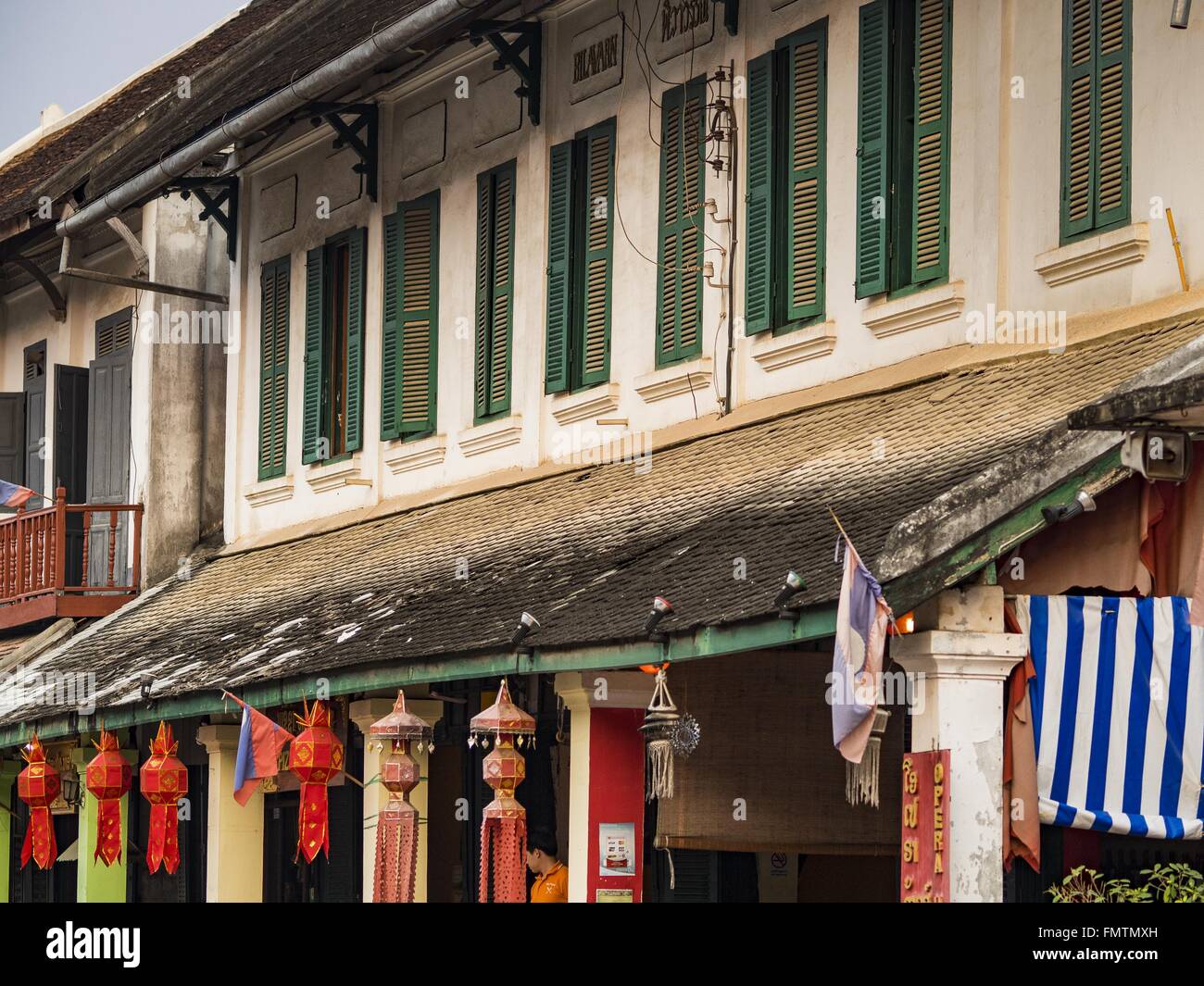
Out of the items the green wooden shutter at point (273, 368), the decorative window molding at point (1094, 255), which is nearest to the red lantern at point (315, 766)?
the green wooden shutter at point (273, 368)

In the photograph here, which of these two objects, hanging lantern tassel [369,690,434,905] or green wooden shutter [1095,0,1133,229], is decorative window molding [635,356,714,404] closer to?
hanging lantern tassel [369,690,434,905]

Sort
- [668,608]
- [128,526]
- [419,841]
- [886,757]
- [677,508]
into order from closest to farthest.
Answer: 1. [668,608]
2. [886,757]
3. [677,508]
4. [419,841]
5. [128,526]

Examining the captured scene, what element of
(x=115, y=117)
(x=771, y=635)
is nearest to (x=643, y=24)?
(x=771, y=635)

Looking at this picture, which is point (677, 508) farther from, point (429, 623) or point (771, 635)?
point (771, 635)

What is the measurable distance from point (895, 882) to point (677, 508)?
94.4 inches

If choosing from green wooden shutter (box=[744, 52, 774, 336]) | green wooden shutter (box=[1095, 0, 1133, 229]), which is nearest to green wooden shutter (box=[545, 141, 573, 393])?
green wooden shutter (box=[744, 52, 774, 336])

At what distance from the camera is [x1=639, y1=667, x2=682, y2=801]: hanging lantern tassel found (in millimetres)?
11102

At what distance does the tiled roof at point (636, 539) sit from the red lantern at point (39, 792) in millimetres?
351

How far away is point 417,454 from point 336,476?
1.13 metres

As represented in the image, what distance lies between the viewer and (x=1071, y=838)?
35.8 feet

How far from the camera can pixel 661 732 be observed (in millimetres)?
11164

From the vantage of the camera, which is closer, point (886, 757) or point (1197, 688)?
point (1197, 688)

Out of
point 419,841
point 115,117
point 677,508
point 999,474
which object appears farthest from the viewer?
point 115,117

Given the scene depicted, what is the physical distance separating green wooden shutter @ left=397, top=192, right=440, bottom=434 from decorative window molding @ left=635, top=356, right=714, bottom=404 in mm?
2767
